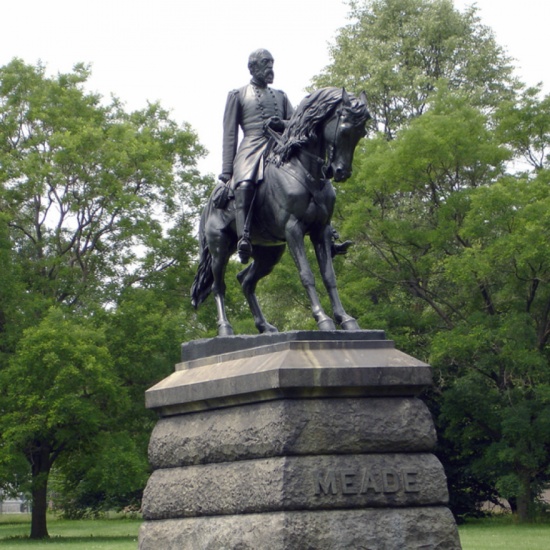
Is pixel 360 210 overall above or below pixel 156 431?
above

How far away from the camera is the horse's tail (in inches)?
426

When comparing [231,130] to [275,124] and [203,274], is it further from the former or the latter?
[203,274]

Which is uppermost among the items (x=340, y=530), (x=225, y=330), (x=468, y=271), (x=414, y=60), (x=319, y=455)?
(x=414, y=60)

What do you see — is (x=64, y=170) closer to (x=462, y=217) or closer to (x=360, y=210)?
(x=360, y=210)

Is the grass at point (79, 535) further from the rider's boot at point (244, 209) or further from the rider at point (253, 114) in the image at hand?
the rider's boot at point (244, 209)

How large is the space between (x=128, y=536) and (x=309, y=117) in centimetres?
2377

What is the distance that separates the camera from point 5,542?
96.3ft

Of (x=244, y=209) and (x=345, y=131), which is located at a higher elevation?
(x=345, y=131)

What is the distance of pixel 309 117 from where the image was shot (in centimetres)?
930

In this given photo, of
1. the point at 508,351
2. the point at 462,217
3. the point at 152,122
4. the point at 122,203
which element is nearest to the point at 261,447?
the point at 508,351

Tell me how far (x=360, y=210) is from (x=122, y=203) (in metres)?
7.15

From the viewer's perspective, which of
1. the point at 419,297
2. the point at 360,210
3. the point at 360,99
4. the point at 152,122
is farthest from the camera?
the point at 152,122

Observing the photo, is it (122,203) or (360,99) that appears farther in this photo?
(122,203)

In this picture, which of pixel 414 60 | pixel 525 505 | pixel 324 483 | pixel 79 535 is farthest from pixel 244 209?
pixel 414 60
